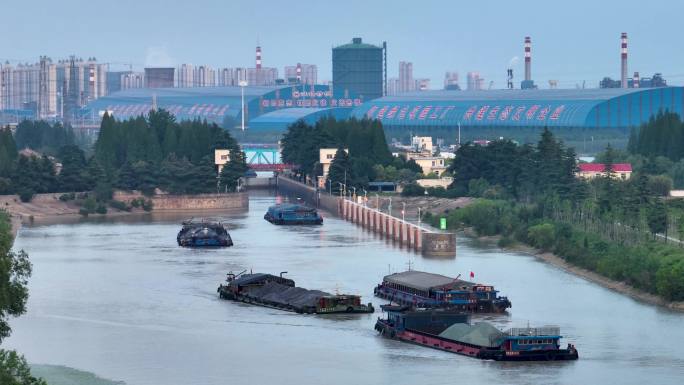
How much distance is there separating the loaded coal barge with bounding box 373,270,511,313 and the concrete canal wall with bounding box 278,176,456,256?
1955 cm

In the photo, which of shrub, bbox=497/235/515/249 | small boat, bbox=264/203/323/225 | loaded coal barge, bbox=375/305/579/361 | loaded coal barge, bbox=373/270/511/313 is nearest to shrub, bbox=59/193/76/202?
small boat, bbox=264/203/323/225

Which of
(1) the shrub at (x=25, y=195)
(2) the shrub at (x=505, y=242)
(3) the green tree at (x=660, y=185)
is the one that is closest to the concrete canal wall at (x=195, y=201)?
(1) the shrub at (x=25, y=195)

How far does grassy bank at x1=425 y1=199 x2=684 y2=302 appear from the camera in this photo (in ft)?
233

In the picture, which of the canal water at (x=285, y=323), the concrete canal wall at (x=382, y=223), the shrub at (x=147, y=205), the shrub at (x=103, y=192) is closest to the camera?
the canal water at (x=285, y=323)

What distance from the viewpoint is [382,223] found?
10862 cm

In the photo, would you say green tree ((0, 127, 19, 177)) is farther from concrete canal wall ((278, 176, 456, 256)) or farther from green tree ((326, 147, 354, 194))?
green tree ((326, 147, 354, 194))

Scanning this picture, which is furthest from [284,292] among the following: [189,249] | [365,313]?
[189,249]

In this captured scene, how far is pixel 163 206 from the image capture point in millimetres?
130500

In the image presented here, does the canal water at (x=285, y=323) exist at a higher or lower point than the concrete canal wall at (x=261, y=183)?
lower

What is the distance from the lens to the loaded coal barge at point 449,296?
222 feet

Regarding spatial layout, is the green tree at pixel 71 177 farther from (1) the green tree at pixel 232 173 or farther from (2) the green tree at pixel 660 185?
(2) the green tree at pixel 660 185

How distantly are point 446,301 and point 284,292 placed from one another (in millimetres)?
6926

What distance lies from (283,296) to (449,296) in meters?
6.71

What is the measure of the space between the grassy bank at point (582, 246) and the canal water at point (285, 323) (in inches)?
53.2
